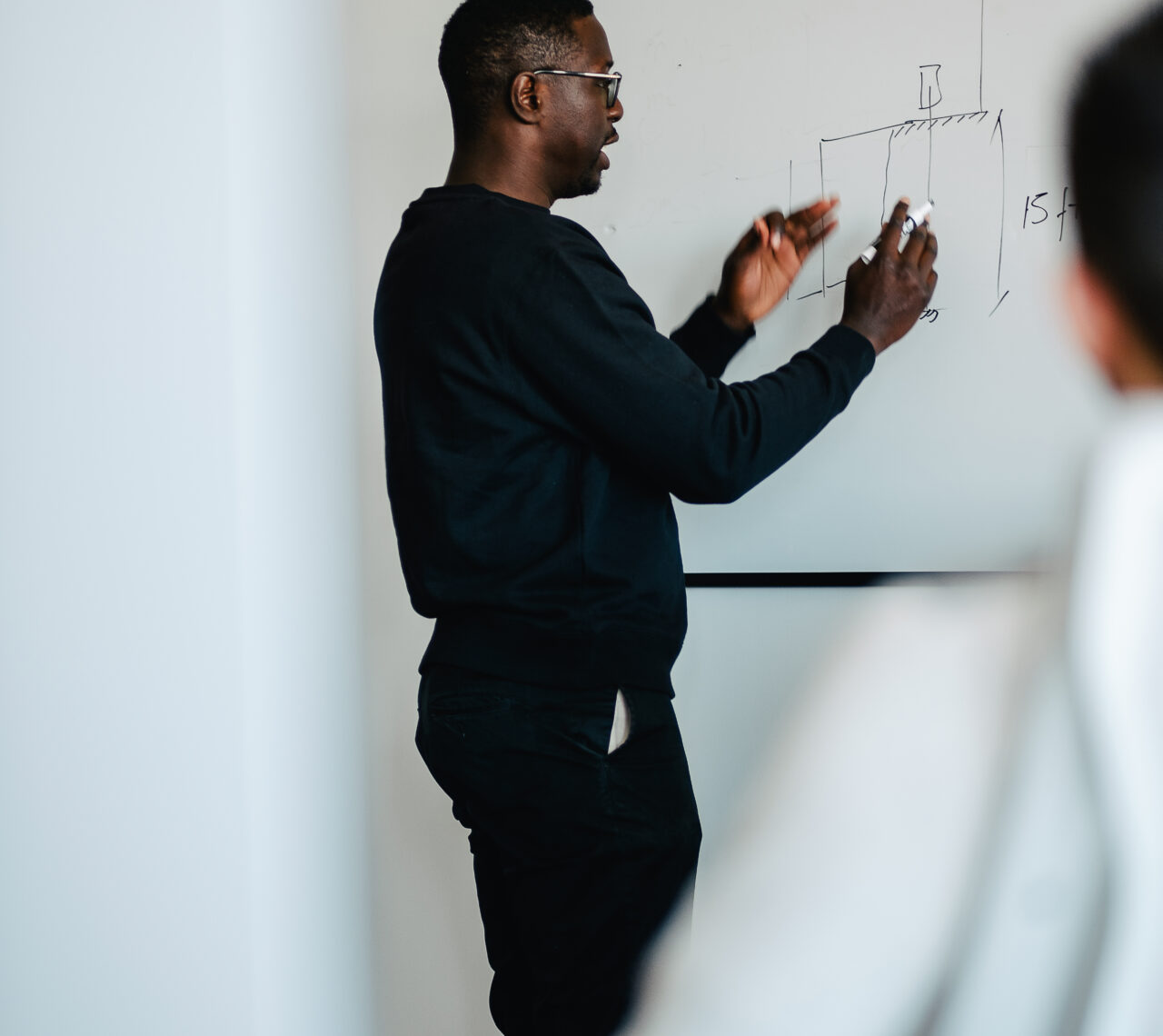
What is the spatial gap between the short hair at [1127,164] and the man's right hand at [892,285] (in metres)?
0.81

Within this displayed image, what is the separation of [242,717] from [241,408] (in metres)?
0.32

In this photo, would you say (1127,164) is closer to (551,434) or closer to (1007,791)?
(1007,791)

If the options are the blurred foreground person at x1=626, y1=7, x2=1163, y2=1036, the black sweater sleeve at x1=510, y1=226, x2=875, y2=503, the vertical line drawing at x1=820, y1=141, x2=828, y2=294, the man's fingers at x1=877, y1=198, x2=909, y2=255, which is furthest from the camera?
the vertical line drawing at x1=820, y1=141, x2=828, y2=294

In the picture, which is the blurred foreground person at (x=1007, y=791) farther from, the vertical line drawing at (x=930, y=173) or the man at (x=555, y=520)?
the vertical line drawing at (x=930, y=173)

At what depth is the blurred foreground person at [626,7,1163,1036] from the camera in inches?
13.6

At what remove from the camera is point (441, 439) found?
1.18 m

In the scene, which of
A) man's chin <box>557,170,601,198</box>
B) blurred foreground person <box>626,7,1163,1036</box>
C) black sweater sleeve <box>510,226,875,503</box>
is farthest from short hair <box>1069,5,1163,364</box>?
man's chin <box>557,170,601,198</box>

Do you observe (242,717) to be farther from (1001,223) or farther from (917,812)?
(1001,223)

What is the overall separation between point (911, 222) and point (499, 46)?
566 millimetres

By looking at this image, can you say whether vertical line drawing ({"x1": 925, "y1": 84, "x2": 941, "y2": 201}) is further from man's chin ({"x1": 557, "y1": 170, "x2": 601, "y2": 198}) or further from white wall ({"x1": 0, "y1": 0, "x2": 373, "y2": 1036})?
white wall ({"x1": 0, "y1": 0, "x2": 373, "y2": 1036})

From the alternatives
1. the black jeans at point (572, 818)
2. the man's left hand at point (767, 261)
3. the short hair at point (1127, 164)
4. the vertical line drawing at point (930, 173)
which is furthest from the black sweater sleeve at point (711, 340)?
the short hair at point (1127, 164)

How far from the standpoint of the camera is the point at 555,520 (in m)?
1.17

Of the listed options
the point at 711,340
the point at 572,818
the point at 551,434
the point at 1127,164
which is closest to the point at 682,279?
the point at 711,340

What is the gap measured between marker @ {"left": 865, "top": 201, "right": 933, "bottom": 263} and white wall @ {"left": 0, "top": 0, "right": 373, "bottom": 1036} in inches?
29.0
